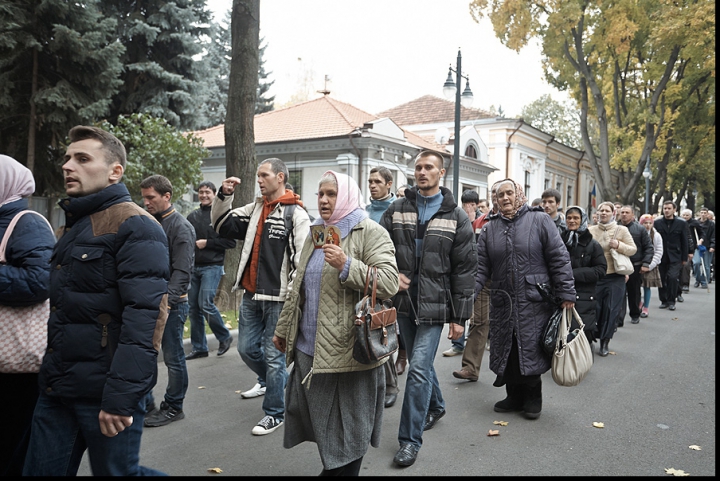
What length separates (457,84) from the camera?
1459cm

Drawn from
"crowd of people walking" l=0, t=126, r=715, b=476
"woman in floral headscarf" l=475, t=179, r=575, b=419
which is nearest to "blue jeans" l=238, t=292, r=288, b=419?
"crowd of people walking" l=0, t=126, r=715, b=476

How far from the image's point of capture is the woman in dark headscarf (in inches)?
262

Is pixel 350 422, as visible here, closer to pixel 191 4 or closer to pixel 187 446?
pixel 187 446

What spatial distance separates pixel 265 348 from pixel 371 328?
5.93 feet

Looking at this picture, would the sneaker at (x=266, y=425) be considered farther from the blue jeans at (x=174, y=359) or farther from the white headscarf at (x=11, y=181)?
the white headscarf at (x=11, y=181)

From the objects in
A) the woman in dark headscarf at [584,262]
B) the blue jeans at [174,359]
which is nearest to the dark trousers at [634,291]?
the woman in dark headscarf at [584,262]

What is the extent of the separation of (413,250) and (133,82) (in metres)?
16.1

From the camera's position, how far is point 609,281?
8258 mm

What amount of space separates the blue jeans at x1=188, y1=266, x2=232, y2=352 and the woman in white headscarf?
3.79 metres

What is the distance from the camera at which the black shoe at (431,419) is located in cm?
497

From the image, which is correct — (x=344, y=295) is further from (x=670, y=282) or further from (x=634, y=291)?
(x=670, y=282)

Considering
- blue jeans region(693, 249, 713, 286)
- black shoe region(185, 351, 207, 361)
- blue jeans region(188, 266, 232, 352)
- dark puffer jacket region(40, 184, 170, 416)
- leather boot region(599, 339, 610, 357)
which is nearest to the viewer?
dark puffer jacket region(40, 184, 170, 416)

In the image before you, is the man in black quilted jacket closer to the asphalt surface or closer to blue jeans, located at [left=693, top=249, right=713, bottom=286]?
the asphalt surface

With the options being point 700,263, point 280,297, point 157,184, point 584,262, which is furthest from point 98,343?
point 700,263
